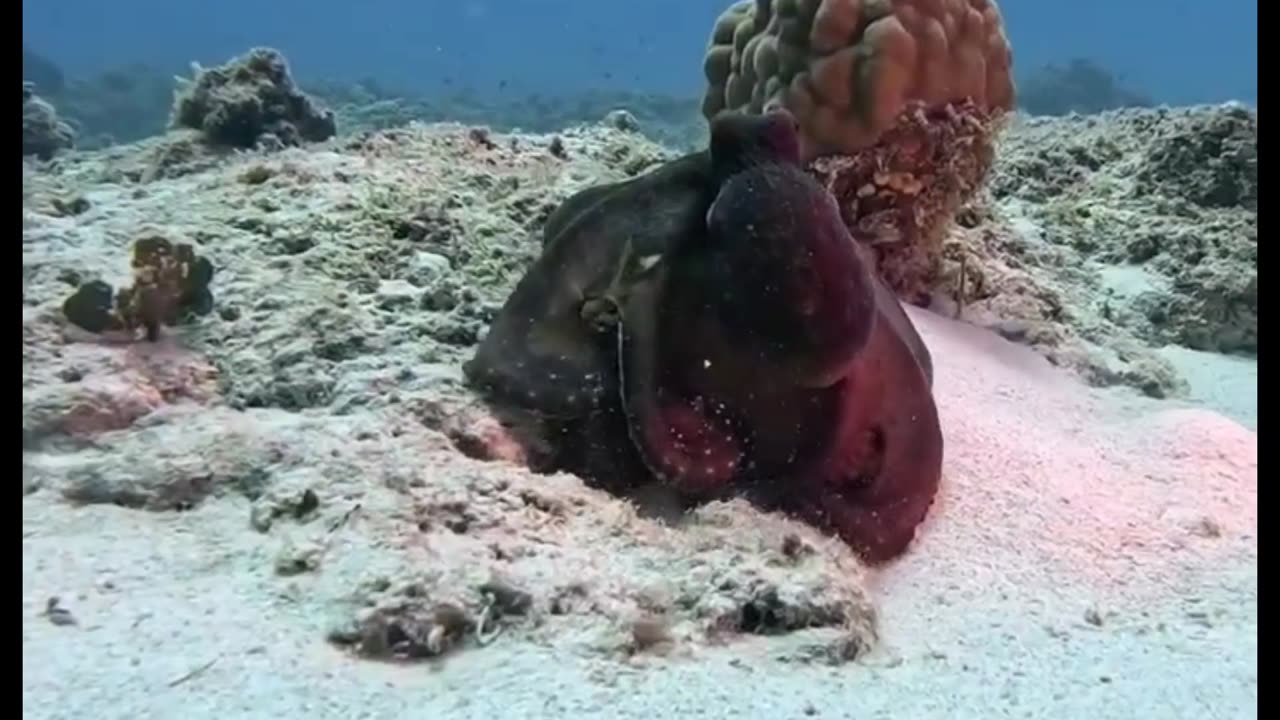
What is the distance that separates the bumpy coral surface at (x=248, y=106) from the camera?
6.76m

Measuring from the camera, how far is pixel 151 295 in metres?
3.57

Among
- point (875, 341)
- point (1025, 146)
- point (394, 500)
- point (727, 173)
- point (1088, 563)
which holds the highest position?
point (1025, 146)

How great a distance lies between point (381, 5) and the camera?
80.9 metres

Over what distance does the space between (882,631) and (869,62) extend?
2.78 meters

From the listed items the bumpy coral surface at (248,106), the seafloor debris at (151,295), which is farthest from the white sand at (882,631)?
the bumpy coral surface at (248,106)

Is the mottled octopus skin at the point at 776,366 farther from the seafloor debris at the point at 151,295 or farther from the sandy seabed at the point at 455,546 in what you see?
the seafloor debris at the point at 151,295

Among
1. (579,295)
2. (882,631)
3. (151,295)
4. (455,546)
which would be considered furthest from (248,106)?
(882,631)

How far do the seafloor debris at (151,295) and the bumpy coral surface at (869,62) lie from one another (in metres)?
2.57

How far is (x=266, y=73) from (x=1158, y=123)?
586 cm

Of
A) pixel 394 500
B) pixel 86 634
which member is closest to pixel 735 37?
pixel 394 500

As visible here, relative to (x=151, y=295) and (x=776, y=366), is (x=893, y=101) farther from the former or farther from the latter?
(x=151, y=295)

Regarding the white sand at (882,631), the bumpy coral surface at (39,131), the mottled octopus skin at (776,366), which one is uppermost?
the bumpy coral surface at (39,131)

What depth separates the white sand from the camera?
6.99ft
